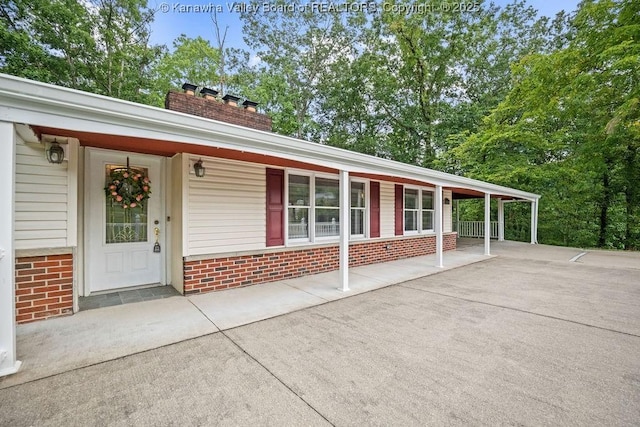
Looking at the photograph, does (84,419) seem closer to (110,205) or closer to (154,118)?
(154,118)

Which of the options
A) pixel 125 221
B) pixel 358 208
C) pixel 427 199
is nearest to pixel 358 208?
pixel 358 208

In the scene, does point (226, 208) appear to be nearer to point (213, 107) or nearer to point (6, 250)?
point (213, 107)

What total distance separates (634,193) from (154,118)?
1789cm

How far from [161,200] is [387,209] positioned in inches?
214

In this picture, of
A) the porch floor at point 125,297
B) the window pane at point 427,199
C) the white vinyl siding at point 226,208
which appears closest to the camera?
the porch floor at point 125,297

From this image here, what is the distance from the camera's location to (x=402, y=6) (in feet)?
46.1

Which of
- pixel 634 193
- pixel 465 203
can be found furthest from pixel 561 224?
pixel 465 203

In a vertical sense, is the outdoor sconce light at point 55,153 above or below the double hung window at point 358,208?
above

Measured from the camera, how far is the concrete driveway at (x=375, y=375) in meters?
1.86

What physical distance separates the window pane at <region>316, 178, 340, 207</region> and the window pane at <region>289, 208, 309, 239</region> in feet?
1.40

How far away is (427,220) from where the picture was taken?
9.18 meters

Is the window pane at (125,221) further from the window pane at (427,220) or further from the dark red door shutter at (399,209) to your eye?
the window pane at (427,220)

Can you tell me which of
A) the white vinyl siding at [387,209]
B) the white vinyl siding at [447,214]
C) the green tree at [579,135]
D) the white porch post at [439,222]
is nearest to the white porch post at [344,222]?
the white vinyl siding at [387,209]

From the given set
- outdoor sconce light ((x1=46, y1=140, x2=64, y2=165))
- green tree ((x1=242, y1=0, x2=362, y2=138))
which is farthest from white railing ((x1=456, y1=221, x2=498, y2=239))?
outdoor sconce light ((x1=46, y1=140, x2=64, y2=165))
